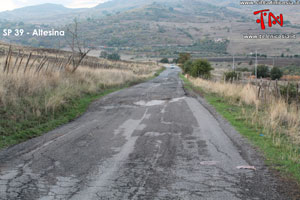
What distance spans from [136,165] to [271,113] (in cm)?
774

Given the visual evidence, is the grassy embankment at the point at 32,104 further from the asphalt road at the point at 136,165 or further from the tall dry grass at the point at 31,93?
the asphalt road at the point at 136,165

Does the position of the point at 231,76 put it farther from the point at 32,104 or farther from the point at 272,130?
the point at 32,104

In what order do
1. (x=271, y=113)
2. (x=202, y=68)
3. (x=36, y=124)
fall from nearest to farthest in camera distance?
(x=36, y=124)
(x=271, y=113)
(x=202, y=68)

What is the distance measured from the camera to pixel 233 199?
5238 mm

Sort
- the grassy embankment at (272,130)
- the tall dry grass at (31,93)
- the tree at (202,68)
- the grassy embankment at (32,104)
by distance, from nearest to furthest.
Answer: the grassy embankment at (272,130) < the grassy embankment at (32,104) < the tall dry grass at (31,93) < the tree at (202,68)

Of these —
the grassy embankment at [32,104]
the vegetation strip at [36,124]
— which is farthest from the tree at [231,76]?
the vegetation strip at [36,124]

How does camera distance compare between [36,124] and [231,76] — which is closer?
[36,124]

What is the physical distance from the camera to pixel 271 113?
1280 cm

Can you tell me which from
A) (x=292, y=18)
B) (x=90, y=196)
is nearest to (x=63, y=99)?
(x=90, y=196)

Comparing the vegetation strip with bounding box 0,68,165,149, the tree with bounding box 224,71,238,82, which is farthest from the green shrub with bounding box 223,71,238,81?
the vegetation strip with bounding box 0,68,165,149

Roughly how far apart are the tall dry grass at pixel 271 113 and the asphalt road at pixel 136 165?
1.46 metres

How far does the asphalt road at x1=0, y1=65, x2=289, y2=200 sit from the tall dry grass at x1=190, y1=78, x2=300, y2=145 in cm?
146

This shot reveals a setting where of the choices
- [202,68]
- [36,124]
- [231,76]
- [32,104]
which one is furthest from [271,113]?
[202,68]

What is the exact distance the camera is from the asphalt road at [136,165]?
5.53 meters
